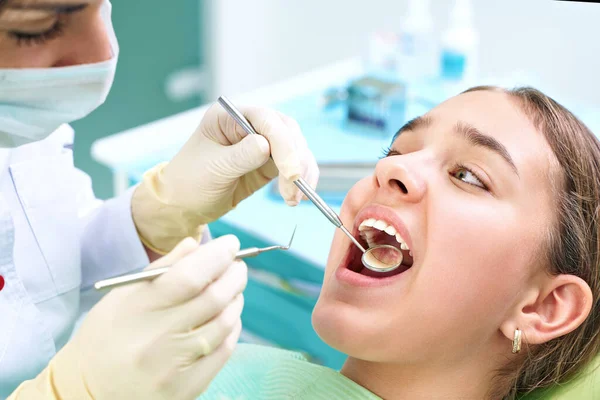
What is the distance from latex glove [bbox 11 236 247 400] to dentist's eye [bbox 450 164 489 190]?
1.42 feet

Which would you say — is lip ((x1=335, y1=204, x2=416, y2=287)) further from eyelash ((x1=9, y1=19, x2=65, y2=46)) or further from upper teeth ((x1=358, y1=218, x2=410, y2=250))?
eyelash ((x1=9, y1=19, x2=65, y2=46))

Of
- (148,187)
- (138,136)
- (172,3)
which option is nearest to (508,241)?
(148,187)

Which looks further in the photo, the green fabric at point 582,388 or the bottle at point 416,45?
the bottle at point 416,45

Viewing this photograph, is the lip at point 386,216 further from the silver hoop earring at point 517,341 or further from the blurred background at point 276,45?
the blurred background at point 276,45

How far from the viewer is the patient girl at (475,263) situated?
117 centimetres

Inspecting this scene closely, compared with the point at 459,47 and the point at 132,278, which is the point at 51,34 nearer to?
the point at 132,278

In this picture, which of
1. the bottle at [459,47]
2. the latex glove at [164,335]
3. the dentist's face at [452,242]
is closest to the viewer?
the latex glove at [164,335]

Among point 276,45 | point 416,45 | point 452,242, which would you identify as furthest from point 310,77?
point 452,242

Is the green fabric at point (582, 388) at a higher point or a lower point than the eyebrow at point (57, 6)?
lower

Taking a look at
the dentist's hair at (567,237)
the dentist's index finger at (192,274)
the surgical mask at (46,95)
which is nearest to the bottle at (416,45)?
the dentist's hair at (567,237)

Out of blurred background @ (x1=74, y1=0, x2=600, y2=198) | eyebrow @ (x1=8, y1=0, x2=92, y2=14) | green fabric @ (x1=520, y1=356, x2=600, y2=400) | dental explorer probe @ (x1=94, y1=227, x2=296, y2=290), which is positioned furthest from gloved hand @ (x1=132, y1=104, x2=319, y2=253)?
blurred background @ (x1=74, y1=0, x2=600, y2=198)

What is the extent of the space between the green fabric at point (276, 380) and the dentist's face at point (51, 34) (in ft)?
2.16

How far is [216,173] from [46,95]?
0.33 metres

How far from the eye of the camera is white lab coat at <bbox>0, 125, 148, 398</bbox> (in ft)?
4.18
